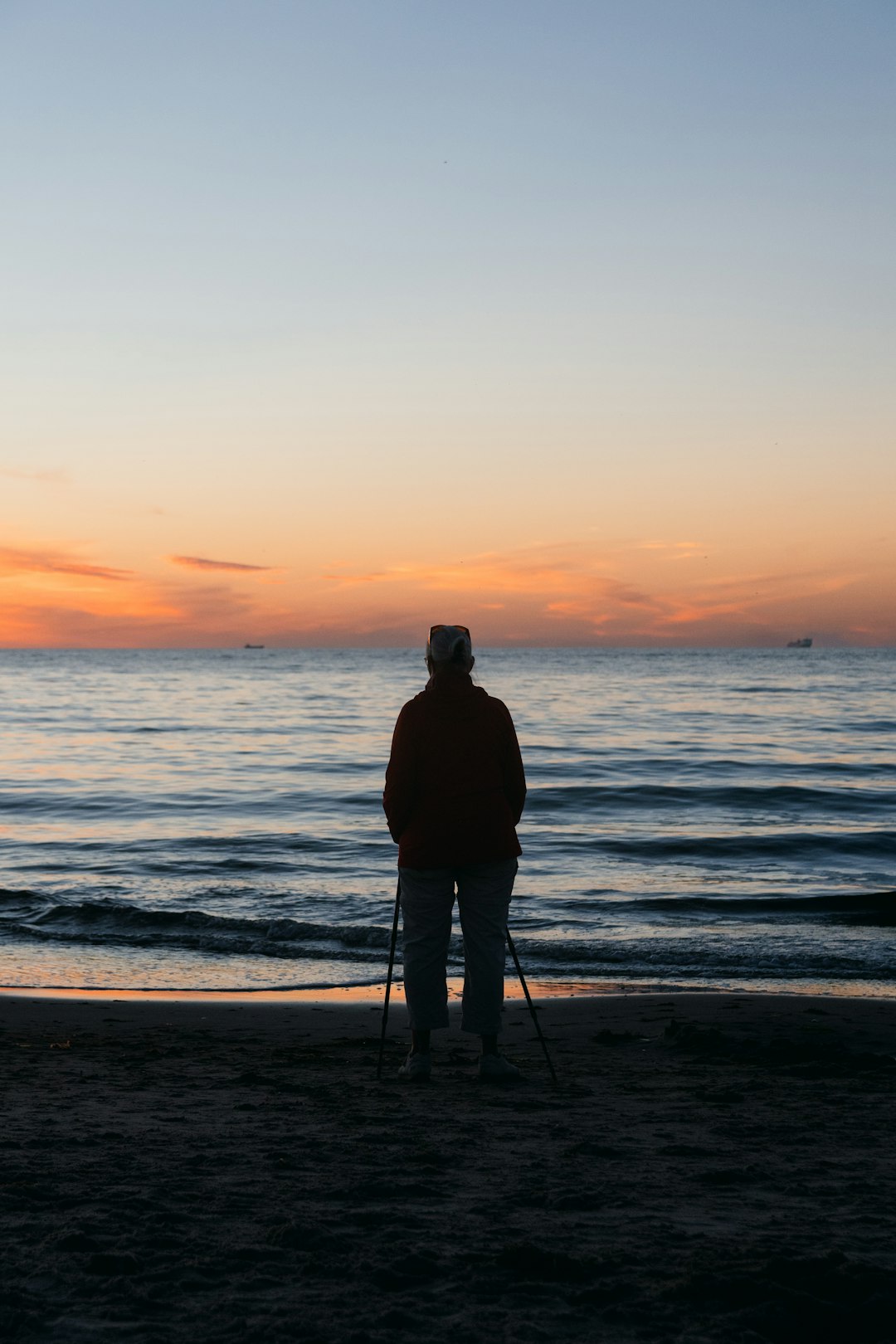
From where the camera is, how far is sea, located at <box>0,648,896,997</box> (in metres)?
9.39

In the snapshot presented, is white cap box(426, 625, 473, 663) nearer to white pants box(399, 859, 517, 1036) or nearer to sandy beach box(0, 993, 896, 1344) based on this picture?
white pants box(399, 859, 517, 1036)

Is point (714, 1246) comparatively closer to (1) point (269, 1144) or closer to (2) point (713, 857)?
(1) point (269, 1144)

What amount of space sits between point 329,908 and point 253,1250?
28.2ft

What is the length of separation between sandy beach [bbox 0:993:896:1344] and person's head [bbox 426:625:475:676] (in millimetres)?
1989

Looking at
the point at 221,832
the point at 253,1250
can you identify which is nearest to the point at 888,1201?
the point at 253,1250

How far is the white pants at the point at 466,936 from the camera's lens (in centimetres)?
526

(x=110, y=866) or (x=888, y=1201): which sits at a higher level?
(x=888, y=1201)

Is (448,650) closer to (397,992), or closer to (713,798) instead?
(397,992)

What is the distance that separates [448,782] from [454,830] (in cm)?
23

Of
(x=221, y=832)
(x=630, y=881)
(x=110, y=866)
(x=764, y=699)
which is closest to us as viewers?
(x=630, y=881)

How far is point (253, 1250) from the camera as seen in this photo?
3043 mm

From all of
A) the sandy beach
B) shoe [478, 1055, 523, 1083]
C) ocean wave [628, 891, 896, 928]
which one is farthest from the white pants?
ocean wave [628, 891, 896, 928]

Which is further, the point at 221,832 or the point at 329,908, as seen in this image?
the point at 221,832

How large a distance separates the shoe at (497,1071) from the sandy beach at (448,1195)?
128 millimetres
